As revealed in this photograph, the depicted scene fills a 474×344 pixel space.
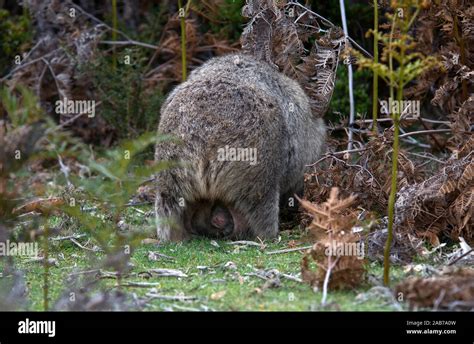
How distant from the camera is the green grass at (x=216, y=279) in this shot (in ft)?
18.4

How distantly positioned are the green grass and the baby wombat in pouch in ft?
0.88

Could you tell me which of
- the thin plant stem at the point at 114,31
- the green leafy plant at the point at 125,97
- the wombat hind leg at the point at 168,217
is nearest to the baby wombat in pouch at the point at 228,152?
the wombat hind leg at the point at 168,217

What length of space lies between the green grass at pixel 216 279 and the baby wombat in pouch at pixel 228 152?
0.27 meters

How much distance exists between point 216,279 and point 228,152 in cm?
131

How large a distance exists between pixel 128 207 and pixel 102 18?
4189mm

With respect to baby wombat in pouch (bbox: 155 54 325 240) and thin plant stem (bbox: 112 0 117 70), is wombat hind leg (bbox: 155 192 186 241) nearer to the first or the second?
baby wombat in pouch (bbox: 155 54 325 240)

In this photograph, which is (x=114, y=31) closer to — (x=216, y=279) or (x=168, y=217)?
(x=168, y=217)

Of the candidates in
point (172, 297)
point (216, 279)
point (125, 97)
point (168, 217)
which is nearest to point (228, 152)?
point (168, 217)

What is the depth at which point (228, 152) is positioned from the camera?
7.16 metres

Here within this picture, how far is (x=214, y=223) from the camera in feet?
25.6

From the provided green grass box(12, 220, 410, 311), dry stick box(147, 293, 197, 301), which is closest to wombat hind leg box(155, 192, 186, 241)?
green grass box(12, 220, 410, 311)

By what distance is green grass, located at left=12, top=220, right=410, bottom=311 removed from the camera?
5602 mm
